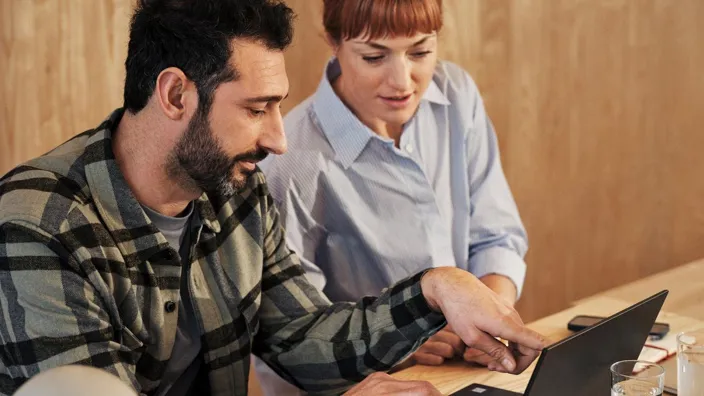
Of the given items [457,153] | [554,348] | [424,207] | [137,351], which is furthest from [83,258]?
[457,153]

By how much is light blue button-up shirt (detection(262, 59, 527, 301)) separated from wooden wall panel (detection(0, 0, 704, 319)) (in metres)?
1.03

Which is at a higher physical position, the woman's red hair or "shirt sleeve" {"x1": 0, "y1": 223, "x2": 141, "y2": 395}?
the woman's red hair

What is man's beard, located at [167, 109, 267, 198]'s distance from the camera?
5.33 feet

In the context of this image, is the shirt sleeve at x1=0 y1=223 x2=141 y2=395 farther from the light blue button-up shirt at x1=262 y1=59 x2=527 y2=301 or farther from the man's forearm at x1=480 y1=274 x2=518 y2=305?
the man's forearm at x1=480 y1=274 x2=518 y2=305

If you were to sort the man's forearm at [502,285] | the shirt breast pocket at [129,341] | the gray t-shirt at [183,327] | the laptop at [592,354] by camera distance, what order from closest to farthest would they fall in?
1. the laptop at [592,354]
2. the shirt breast pocket at [129,341]
3. the gray t-shirt at [183,327]
4. the man's forearm at [502,285]

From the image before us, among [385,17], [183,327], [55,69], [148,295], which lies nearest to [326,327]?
[183,327]

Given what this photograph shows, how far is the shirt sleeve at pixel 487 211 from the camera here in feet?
7.89

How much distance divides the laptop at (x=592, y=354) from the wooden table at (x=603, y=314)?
0.35 ft

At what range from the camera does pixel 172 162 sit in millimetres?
1628

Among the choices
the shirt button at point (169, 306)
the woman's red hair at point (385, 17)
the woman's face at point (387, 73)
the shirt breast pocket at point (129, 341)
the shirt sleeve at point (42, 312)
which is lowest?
the shirt breast pocket at point (129, 341)

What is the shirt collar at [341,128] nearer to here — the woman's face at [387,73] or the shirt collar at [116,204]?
the woman's face at [387,73]

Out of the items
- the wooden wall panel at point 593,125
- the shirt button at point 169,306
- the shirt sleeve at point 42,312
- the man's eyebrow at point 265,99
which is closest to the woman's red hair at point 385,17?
the man's eyebrow at point 265,99

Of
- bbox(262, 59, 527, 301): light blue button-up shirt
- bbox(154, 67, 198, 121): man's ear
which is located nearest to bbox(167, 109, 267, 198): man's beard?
bbox(154, 67, 198, 121): man's ear

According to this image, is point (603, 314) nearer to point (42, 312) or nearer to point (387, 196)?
point (387, 196)
